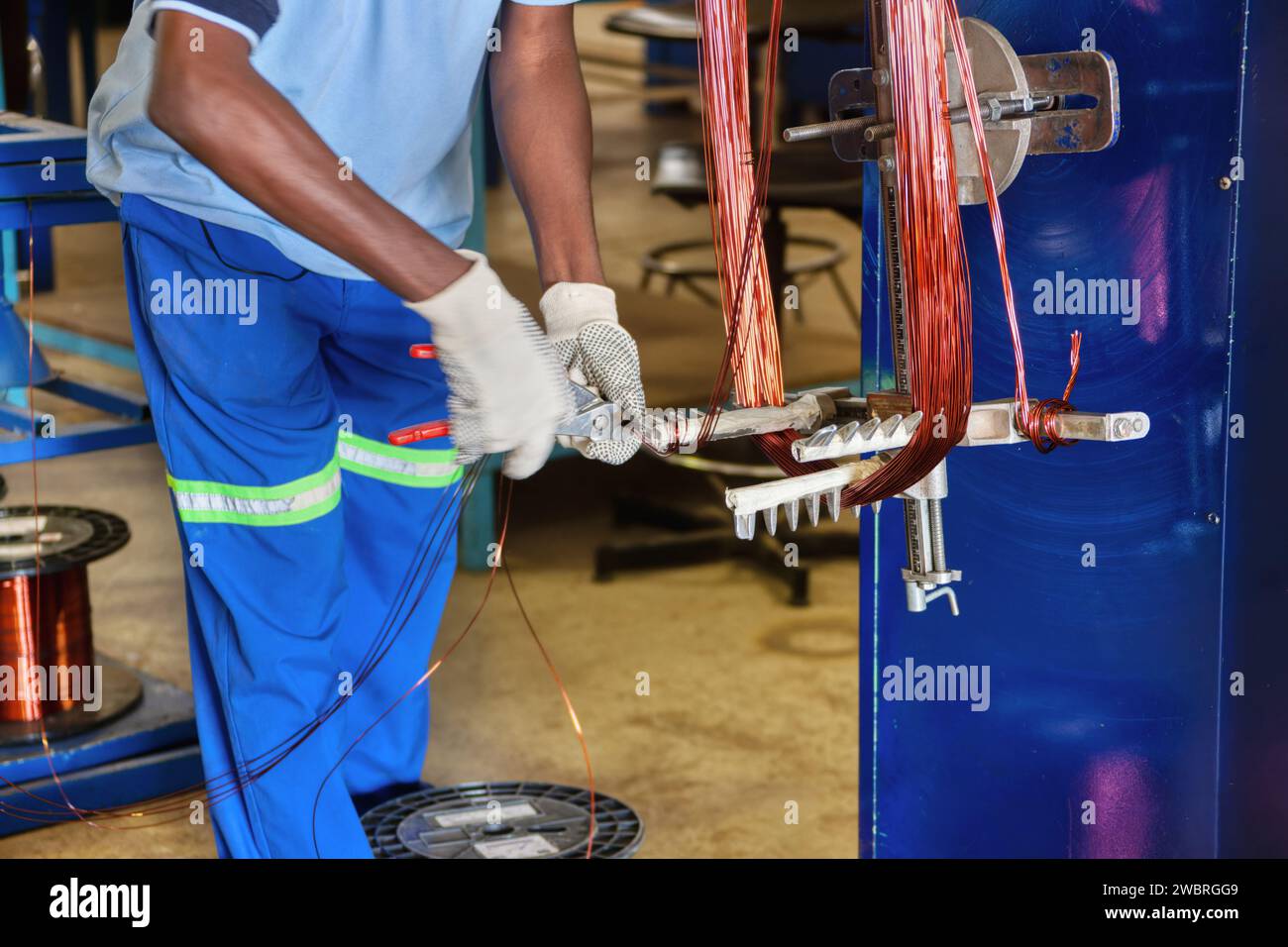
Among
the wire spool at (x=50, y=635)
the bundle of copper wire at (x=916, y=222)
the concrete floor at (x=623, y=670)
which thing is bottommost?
the concrete floor at (x=623, y=670)

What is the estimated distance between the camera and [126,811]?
8.61 feet

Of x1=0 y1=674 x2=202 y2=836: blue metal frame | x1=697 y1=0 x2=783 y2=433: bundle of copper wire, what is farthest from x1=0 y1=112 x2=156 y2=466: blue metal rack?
x1=697 y1=0 x2=783 y2=433: bundle of copper wire

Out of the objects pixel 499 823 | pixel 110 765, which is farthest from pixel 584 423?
pixel 110 765

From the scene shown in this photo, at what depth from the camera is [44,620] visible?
269 centimetres

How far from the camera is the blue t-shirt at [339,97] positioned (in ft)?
6.31

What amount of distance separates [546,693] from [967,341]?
1.65 meters

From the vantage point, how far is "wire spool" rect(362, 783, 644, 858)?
2.31m

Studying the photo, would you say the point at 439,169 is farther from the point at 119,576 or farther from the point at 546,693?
the point at 119,576

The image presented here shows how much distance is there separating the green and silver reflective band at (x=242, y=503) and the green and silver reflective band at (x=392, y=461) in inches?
7.3

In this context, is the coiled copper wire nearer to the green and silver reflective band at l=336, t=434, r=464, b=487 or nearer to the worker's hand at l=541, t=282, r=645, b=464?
the green and silver reflective band at l=336, t=434, r=464, b=487

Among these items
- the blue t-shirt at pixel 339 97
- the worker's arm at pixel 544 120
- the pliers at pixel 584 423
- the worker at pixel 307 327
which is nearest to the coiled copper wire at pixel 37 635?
the worker at pixel 307 327

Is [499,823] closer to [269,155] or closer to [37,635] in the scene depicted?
[37,635]

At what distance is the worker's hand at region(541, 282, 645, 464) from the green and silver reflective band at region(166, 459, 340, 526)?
0.40 metres

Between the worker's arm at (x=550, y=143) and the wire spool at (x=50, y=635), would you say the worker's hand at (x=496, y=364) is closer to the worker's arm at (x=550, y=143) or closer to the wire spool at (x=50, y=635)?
the worker's arm at (x=550, y=143)
